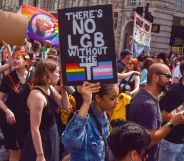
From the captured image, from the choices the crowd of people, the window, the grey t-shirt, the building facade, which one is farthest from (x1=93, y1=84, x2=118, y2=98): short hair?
the window

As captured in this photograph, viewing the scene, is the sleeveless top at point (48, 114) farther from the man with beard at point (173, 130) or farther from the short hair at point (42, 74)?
the man with beard at point (173, 130)

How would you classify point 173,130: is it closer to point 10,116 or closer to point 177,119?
point 177,119

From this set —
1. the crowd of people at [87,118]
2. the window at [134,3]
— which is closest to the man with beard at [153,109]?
the crowd of people at [87,118]

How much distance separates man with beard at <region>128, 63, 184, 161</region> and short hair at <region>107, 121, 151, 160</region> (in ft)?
3.53

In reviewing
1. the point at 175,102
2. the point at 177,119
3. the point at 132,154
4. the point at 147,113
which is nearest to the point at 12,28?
the point at 147,113

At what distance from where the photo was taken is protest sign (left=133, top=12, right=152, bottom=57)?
10211 mm

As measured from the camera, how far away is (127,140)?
106 inches

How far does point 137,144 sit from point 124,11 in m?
26.9

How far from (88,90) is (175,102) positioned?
205 cm

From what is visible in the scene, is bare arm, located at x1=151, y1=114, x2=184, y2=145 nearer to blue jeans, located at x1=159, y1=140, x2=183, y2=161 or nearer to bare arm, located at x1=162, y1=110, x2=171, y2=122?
bare arm, located at x1=162, y1=110, x2=171, y2=122

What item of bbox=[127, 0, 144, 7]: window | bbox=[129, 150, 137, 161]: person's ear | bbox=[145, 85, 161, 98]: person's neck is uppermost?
bbox=[129, 150, 137, 161]: person's ear

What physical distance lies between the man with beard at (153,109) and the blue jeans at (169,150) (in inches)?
49.5

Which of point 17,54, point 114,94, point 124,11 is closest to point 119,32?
point 124,11

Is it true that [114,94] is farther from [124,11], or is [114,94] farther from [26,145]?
[124,11]
